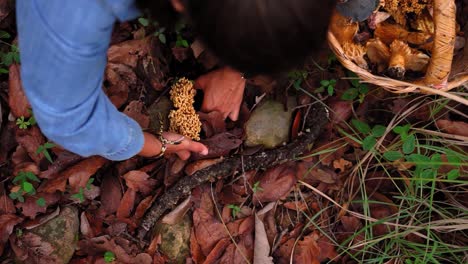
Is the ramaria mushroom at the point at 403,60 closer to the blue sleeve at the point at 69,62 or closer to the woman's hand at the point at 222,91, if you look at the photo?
the woman's hand at the point at 222,91

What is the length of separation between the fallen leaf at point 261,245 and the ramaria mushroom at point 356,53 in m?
0.61

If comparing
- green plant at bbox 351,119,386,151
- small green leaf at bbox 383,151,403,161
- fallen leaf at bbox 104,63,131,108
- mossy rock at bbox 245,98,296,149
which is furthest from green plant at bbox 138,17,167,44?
small green leaf at bbox 383,151,403,161

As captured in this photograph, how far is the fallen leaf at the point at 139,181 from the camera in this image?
1.58 m

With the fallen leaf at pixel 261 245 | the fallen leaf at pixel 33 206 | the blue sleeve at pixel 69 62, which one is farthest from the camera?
the fallen leaf at pixel 261 245

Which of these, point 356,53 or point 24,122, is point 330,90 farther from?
point 24,122

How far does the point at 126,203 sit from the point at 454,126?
112cm

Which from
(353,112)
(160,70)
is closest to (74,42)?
(160,70)

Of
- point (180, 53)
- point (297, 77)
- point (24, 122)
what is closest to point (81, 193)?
point (24, 122)

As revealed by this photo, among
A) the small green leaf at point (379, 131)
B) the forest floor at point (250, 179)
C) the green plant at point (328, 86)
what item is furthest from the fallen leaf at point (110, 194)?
the small green leaf at point (379, 131)

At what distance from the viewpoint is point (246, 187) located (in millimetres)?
1657

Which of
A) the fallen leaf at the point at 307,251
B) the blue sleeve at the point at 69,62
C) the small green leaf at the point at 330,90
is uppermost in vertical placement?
the blue sleeve at the point at 69,62

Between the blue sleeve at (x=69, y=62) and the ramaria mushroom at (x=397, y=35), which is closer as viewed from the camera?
the blue sleeve at (x=69, y=62)

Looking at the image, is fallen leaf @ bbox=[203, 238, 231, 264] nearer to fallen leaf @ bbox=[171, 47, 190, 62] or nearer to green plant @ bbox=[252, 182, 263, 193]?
green plant @ bbox=[252, 182, 263, 193]

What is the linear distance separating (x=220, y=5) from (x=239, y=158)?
3.01ft
